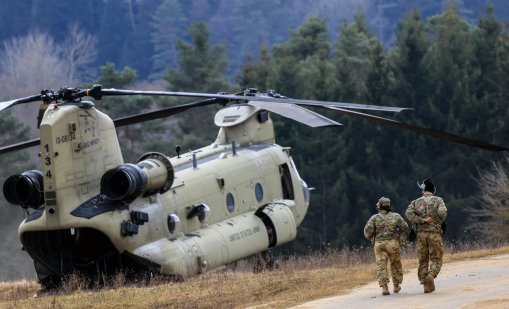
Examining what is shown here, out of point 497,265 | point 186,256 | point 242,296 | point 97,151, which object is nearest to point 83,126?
point 97,151

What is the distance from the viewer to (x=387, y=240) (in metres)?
24.2

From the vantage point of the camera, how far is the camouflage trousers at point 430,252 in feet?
78.9

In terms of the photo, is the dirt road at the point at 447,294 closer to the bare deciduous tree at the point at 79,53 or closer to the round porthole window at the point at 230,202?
the round porthole window at the point at 230,202

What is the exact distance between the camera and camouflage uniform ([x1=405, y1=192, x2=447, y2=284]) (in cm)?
2408

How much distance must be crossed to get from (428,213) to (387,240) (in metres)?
0.78

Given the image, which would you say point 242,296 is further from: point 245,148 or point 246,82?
point 246,82

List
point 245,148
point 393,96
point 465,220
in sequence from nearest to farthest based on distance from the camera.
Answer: point 245,148 → point 465,220 → point 393,96

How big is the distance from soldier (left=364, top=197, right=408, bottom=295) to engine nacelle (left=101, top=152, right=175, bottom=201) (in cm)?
683

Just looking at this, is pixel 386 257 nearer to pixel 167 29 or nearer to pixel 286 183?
pixel 286 183

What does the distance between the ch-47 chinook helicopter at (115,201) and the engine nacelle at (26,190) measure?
2 cm

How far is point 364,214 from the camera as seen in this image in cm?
7075

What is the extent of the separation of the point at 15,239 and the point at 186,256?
40.4 m

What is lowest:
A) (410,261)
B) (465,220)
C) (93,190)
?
(465,220)

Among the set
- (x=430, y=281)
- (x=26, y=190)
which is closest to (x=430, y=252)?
(x=430, y=281)
